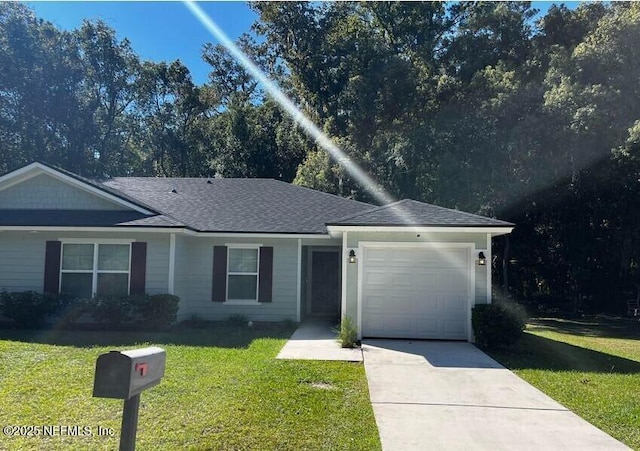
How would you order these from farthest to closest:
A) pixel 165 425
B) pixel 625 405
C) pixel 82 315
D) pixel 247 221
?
1. pixel 247 221
2. pixel 82 315
3. pixel 625 405
4. pixel 165 425

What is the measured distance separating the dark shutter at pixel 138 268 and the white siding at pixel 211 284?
1216 millimetres

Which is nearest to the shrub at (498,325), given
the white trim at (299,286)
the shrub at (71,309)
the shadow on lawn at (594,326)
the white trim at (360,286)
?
the white trim at (360,286)

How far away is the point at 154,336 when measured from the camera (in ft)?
36.0

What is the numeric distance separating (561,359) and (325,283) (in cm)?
724

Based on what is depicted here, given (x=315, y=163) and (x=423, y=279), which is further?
(x=315, y=163)

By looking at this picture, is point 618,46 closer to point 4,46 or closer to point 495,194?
point 495,194

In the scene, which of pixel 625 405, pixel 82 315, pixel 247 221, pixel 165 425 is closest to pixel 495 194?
pixel 247 221

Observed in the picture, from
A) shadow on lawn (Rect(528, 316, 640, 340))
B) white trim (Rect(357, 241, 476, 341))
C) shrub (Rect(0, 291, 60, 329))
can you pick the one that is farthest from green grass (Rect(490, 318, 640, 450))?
shrub (Rect(0, 291, 60, 329))

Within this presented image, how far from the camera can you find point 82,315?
12.0m

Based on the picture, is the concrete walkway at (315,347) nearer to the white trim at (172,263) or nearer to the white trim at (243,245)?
the white trim at (243,245)

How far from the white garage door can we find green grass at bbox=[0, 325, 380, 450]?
2.80 metres

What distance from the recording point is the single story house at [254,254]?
11.0 metres

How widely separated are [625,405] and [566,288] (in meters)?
19.6

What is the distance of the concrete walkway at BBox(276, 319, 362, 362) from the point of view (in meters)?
9.05
